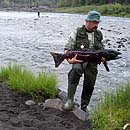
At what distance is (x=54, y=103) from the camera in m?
9.62

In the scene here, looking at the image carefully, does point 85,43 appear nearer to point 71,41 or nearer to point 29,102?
point 71,41

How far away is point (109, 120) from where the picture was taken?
27.0 feet

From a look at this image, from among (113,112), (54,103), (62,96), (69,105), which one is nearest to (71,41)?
(69,105)

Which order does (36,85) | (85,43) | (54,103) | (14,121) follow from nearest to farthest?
(14,121) < (85,43) < (54,103) < (36,85)

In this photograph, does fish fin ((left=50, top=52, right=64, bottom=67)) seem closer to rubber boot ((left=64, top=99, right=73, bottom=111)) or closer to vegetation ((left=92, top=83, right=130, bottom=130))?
rubber boot ((left=64, top=99, right=73, bottom=111))

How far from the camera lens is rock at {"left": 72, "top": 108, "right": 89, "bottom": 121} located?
908 centimetres

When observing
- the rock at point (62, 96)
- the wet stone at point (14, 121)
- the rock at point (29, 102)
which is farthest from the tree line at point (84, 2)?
the wet stone at point (14, 121)

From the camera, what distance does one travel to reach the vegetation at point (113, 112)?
8078 mm

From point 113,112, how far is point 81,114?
0.88 metres

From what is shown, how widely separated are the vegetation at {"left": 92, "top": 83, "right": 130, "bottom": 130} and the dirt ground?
1.05 feet

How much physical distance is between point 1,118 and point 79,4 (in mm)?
140105

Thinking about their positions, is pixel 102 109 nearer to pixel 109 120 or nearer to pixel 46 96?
pixel 109 120

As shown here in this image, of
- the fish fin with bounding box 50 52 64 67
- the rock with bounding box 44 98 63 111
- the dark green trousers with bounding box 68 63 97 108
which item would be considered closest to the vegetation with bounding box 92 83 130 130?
the dark green trousers with bounding box 68 63 97 108

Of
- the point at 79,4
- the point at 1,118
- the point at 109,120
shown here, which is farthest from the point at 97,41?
the point at 79,4
